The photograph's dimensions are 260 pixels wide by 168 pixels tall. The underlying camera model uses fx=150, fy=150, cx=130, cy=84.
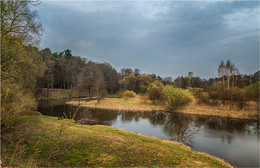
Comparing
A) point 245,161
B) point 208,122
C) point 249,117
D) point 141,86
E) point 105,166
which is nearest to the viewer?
point 105,166

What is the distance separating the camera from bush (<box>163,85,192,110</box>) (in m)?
32.0

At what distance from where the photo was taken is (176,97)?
1281 inches

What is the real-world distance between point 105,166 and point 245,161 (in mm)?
12897

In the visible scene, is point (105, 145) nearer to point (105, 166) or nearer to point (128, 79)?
point (105, 166)

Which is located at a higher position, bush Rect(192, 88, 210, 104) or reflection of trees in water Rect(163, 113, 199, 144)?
bush Rect(192, 88, 210, 104)

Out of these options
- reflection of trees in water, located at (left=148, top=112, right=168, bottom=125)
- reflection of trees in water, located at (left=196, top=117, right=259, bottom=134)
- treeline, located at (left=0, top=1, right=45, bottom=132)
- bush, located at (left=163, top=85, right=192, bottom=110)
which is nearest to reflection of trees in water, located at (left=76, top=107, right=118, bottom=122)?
reflection of trees in water, located at (left=148, top=112, right=168, bottom=125)

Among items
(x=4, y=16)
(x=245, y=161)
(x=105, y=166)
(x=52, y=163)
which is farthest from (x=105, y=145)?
(x=245, y=161)

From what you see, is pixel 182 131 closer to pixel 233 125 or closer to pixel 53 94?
pixel 233 125

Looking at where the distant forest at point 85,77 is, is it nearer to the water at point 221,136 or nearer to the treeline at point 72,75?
the treeline at point 72,75

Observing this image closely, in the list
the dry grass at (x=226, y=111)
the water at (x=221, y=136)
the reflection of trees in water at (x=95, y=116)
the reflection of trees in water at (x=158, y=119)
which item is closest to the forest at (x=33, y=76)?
the dry grass at (x=226, y=111)

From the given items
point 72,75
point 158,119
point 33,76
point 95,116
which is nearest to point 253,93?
point 158,119

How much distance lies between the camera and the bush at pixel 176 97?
32031 millimetres

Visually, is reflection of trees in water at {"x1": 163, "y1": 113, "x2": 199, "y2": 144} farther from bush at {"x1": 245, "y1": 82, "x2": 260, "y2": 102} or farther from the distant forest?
the distant forest

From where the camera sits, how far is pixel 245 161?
42.2ft
